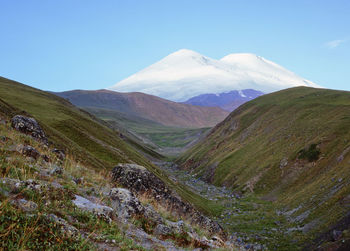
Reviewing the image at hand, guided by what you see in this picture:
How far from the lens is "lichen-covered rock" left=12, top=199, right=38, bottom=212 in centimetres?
771

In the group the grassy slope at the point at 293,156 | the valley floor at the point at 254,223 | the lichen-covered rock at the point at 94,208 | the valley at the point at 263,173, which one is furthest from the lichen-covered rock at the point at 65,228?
the grassy slope at the point at 293,156

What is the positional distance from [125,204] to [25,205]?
16.3ft

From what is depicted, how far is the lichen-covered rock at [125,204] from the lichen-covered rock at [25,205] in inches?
156

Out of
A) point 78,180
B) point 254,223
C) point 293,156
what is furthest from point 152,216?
point 293,156

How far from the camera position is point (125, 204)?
1223cm

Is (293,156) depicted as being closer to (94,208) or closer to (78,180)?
(78,180)

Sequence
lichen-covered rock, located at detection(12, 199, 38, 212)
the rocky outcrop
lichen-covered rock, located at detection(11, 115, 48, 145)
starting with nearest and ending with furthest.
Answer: lichen-covered rock, located at detection(12, 199, 38, 212) < the rocky outcrop < lichen-covered rock, located at detection(11, 115, 48, 145)

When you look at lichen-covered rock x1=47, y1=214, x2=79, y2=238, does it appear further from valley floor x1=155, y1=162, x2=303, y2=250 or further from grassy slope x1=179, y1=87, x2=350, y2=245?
grassy slope x1=179, y1=87, x2=350, y2=245

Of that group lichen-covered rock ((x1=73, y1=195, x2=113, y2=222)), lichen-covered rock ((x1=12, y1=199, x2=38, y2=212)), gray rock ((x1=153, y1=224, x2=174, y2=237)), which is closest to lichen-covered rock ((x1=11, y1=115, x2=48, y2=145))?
lichen-covered rock ((x1=73, y1=195, x2=113, y2=222))

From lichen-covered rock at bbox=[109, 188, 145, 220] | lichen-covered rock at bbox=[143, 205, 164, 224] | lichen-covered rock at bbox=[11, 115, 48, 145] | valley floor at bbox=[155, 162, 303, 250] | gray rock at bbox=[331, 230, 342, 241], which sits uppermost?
lichen-covered rock at bbox=[11, 115, 48, 145]

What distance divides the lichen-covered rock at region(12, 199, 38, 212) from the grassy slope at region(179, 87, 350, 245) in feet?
83.0

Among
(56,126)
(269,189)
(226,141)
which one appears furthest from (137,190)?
(226,141)

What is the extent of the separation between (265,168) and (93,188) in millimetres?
44532

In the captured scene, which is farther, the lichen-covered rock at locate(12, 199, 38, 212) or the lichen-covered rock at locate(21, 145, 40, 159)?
the lichen-covered rock at locate(21, 145, 40, 159)
